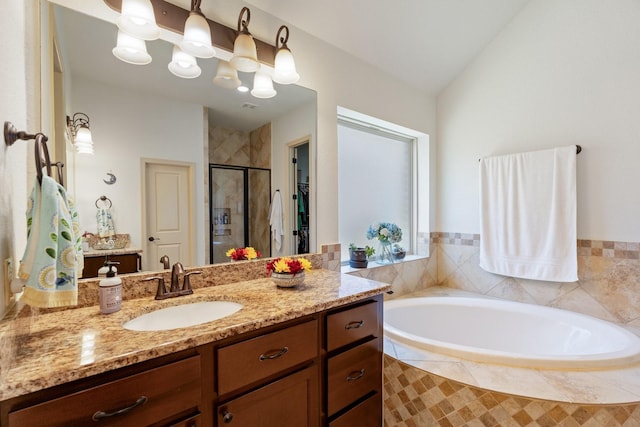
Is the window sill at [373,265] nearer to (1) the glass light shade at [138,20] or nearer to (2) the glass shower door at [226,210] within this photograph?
(2) the glass shower door at [226,210]

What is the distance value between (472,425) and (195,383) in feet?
4.20

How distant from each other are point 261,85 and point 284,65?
0.18 m

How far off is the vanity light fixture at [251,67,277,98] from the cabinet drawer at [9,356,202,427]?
4.77ft

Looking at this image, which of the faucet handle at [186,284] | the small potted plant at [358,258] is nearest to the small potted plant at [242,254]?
the faucet handle at [186,284]

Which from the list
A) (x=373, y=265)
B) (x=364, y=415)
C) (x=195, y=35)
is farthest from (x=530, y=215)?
(x=195, y=35)

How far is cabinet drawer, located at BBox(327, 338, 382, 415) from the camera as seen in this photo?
1260mm

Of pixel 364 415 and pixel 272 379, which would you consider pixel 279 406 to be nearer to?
pixel 272 379

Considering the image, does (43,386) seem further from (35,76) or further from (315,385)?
(35,76)

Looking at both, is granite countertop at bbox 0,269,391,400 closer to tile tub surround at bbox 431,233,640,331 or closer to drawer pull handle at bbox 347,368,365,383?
drawer pull handle at bbox 347,368,365,383

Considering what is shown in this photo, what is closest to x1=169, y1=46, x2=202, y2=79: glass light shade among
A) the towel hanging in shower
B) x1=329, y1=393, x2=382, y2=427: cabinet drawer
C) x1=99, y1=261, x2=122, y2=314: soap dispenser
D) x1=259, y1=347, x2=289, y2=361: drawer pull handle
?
the towel hanging in shower

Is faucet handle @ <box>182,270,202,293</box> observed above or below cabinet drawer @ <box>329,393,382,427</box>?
above

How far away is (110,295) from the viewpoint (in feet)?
3.54

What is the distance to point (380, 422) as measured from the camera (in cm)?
151

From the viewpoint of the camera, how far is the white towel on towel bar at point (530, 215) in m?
2.13
